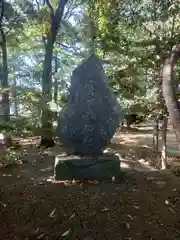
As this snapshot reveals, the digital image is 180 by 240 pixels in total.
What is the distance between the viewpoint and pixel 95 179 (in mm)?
4410

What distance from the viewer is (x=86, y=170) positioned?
4.44m

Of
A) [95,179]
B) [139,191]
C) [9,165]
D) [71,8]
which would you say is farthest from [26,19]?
[139,191]

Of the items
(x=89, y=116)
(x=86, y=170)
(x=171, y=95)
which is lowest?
(x=86, y=170)

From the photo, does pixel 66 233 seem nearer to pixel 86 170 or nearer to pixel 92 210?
pixel 92 210

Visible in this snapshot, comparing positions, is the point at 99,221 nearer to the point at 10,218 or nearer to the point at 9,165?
the point at 10,218

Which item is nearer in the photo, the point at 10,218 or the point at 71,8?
the point at 10,218

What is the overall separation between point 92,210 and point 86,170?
1215 millimetres

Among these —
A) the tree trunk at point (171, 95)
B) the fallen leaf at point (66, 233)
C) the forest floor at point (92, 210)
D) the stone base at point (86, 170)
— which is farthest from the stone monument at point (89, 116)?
the fallen leaf at point (66, 233)

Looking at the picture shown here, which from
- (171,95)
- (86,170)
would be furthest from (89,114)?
(171,95)

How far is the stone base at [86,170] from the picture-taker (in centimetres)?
442

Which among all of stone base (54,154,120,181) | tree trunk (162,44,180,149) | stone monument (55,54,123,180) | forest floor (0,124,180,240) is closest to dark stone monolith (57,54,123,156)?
stone monument (55,54,123,180)

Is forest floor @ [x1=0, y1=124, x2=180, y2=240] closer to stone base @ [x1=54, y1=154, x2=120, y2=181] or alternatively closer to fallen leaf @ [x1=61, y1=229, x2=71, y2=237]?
fallen leaf @ [x1=61, y1=229, x2=71, y2=237]

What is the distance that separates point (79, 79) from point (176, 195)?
8.47 feet

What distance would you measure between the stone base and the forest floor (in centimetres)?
20
